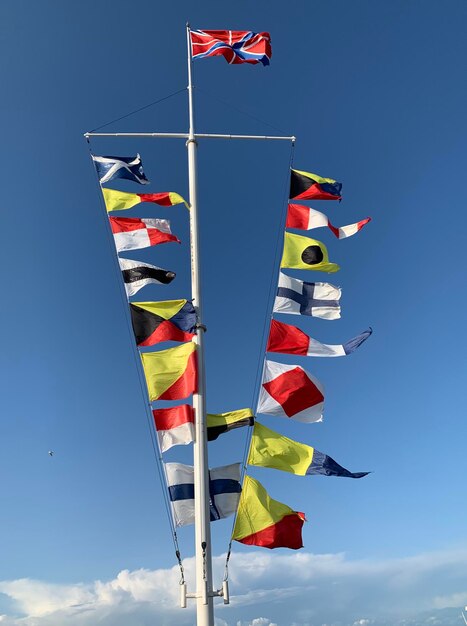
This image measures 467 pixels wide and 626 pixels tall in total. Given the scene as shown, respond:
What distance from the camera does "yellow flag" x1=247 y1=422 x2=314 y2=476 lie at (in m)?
14.4

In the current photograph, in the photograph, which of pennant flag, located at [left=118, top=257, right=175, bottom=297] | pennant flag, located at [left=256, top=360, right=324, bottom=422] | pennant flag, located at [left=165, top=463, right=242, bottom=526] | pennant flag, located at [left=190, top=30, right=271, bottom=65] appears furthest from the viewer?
pennant flag, located at [left=190, top=30, right=271, bottom=65]

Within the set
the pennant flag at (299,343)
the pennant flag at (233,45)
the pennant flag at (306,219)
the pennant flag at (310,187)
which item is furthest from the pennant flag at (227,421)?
the pennant flag at (233,45)

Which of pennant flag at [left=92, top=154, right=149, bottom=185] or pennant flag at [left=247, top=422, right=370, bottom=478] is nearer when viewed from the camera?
pennant flag at [left=247, top=422, right=370, bottom=478]

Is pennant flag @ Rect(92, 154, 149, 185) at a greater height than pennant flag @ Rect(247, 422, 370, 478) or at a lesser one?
greater

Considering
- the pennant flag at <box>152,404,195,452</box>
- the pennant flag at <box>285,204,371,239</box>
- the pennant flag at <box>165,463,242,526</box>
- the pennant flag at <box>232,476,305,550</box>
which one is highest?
the pennant flag at <box>285,204,371,239</box>

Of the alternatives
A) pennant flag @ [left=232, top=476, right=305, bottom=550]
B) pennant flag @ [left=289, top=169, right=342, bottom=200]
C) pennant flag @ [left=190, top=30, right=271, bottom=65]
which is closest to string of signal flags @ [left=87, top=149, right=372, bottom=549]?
pennant flag @ [left=232, top=476, right=305, bottom=550]

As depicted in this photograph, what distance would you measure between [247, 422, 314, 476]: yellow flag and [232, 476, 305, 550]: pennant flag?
0.63 meters

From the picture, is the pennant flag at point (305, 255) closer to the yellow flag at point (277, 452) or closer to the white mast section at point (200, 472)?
the white mast section at point (200, 472)

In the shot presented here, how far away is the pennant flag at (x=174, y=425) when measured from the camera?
13.7 metres

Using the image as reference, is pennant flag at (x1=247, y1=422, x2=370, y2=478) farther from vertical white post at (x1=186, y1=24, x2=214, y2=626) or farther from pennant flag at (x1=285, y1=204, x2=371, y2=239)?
pennant flag at (x1=285, y1=204, x2=371, y2=239)

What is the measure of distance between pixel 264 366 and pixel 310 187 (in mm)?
7144

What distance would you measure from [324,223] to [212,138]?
490 cm

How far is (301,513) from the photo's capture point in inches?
556

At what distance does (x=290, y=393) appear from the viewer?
15461 millimetres
